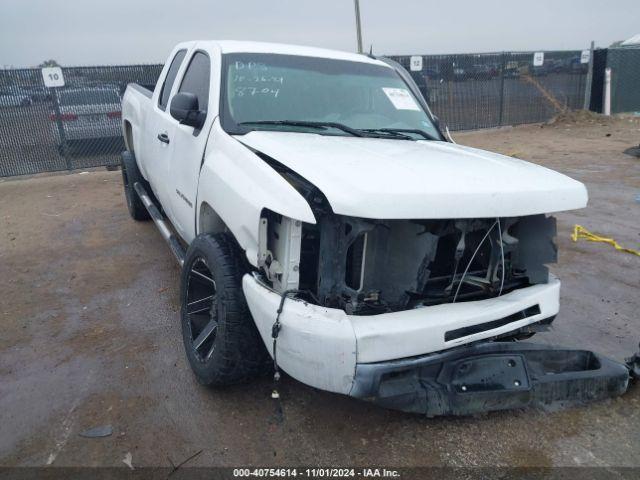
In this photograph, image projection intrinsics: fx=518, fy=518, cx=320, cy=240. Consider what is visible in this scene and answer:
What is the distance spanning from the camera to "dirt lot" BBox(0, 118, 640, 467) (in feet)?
8.56

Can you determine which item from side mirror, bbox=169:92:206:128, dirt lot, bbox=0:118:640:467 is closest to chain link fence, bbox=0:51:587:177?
dirt lot, bbox=0:118:640:467

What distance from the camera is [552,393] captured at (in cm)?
277

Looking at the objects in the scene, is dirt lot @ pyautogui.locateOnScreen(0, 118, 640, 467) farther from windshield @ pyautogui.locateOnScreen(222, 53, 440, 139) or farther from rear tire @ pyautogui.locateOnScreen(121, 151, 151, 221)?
windshield @ pyautogui.locateOnScreen(222, 53, 440, 139)

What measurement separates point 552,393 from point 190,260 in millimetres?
2186

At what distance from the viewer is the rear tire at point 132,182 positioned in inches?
238

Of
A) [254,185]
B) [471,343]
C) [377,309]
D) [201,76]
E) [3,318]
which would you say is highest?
[201,76]

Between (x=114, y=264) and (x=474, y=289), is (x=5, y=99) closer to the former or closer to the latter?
(x=114, y=264)

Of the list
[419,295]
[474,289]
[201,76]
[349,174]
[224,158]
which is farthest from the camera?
[201,76]

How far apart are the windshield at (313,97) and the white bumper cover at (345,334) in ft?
4.60

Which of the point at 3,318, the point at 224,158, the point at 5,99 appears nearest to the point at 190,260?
the point at 224,158

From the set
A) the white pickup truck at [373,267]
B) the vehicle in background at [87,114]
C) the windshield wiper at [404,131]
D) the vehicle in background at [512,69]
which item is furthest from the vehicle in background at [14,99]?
the vehicle in background at [512,69]

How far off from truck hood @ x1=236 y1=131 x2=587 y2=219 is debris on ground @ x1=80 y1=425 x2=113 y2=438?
5.59 feet

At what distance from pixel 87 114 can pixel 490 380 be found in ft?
32.2

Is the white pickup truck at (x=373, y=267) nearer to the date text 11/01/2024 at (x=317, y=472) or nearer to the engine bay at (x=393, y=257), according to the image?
the engine bay at (x=393, y=257)
